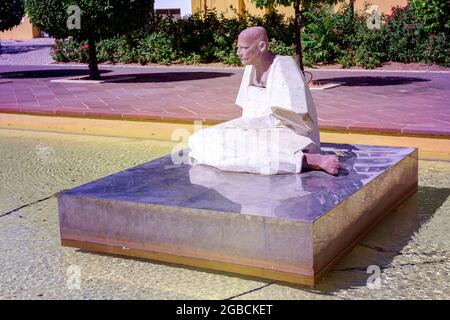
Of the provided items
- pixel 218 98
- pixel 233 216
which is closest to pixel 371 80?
pixel 218 98

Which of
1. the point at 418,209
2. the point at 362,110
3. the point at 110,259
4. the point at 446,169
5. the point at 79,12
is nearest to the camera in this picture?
the point at 110,259

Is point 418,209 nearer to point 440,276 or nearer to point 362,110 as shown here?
point 440,276

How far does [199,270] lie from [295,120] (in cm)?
96

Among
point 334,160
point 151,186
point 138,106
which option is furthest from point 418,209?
point 138,106

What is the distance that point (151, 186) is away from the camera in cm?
343

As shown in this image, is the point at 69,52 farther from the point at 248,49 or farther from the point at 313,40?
the point at 248,49

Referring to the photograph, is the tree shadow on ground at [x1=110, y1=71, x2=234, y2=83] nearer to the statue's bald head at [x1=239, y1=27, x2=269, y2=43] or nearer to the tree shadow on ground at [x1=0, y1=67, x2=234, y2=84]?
the tree shadow on ground at [x1=0, y1=67, x2=234, y2=84]

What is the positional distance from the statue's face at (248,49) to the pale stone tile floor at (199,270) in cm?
113

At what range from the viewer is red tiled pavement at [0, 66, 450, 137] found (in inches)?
243

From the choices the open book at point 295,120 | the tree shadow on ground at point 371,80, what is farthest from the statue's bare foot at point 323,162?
the tree shadow on ground at point 371,80

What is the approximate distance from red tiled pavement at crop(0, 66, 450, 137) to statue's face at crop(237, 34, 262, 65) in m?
2.34

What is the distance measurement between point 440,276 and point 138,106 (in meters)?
5.16

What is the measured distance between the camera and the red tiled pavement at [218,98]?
617 centimetres

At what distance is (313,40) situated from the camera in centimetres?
1245
